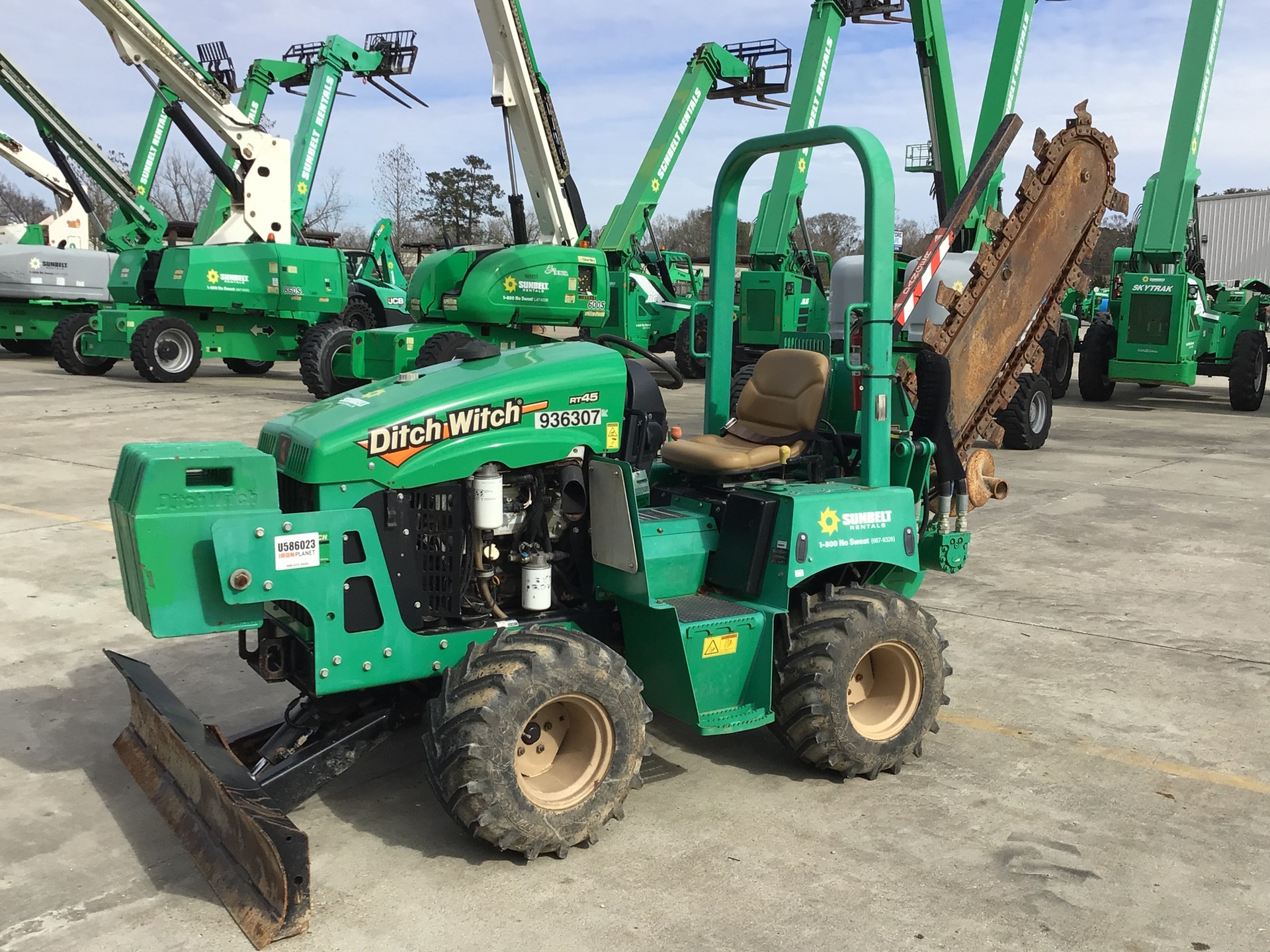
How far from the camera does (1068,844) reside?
12.1 feet

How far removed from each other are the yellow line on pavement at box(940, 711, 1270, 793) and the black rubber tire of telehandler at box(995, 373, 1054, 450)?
7956 millimetres

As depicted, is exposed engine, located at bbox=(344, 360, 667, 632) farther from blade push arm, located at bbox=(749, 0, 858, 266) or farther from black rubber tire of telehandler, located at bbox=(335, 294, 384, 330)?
black rubber tire of telehandler, located at bbox=(335, 294, 384, 330)

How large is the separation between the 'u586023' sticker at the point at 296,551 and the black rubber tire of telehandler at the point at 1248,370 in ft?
52.8

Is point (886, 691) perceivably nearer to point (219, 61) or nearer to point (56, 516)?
point (56, 516)

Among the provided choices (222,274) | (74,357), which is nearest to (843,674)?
(222,274)

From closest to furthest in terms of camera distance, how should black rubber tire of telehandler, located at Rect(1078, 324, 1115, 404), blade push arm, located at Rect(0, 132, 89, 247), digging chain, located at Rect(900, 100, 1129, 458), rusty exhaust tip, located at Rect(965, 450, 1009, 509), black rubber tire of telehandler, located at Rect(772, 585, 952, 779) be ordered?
black rubber tire of telehandler, located at Rect(772, 585, 952, 779) < rusty exhaust tip, located at Rect(965, 450, 1009, 509) < digging chain, located at Rect(900, 100, 1129, 458) < black rubber tire of telehandler, located at Rect(1078, 324, 1115, 404) < blade push arm, located at Rect(0, 132, 89, 247)

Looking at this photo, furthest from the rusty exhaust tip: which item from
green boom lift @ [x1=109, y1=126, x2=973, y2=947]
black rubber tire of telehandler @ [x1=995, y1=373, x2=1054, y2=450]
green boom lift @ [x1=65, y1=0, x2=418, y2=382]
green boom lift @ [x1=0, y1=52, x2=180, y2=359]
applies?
green boom lift @ [x1=0, y1=52, x2=180, y2=359]

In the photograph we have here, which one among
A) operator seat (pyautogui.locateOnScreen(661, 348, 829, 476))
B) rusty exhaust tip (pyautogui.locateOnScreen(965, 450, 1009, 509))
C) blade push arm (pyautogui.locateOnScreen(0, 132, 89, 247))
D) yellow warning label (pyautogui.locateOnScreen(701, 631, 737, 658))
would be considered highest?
blade push arm (pyautogui.locateOnScreen(0, 132, 89, 247))

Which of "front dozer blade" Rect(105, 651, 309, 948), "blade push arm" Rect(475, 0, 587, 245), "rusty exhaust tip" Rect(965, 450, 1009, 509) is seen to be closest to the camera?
"front dozer blade" Rect(105, 651, 309, 948)

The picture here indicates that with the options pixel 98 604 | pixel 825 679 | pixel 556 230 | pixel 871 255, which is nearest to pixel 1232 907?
pixel 825 679

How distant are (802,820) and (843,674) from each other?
0.51 metres

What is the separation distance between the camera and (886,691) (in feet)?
14.4

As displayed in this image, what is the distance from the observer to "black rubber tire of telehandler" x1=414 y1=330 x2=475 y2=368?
1302 cm

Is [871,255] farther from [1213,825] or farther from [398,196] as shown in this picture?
[398,196]
